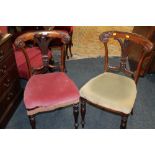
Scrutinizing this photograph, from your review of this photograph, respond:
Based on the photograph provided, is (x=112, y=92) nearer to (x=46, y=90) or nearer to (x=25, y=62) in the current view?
(x=46, y=90)

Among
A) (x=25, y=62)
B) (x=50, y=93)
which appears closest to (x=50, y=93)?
(x=50, y=93)

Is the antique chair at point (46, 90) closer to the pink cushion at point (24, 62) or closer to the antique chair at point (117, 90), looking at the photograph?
the antique chair at point (117, 90)

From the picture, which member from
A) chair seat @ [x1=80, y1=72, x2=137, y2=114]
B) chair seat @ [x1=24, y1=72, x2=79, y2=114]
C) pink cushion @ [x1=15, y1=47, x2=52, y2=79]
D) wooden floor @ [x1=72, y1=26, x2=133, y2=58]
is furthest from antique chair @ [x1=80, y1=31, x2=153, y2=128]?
wooden floor @ [x1=72, y1=26, x2=133, y2=58]

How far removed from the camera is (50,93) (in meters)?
1.86

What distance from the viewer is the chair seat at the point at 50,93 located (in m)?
1.80

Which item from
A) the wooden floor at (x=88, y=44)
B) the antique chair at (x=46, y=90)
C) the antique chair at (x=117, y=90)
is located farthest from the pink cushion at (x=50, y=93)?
the wooden floor at (x=88, y=44)

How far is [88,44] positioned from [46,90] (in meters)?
2.50

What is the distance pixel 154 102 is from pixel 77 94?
1.21 m

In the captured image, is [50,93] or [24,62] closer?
[50,93]

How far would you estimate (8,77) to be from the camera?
2260 mm

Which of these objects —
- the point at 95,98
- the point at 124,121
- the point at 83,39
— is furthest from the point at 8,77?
the point at 83,39

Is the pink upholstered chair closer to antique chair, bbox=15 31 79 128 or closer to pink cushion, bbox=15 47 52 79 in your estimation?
pink cushion, bbox=15 47 52 79

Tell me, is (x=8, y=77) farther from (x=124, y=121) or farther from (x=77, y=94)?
(x=124, y=121)

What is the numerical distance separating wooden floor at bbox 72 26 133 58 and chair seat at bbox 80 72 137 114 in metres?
1.77
